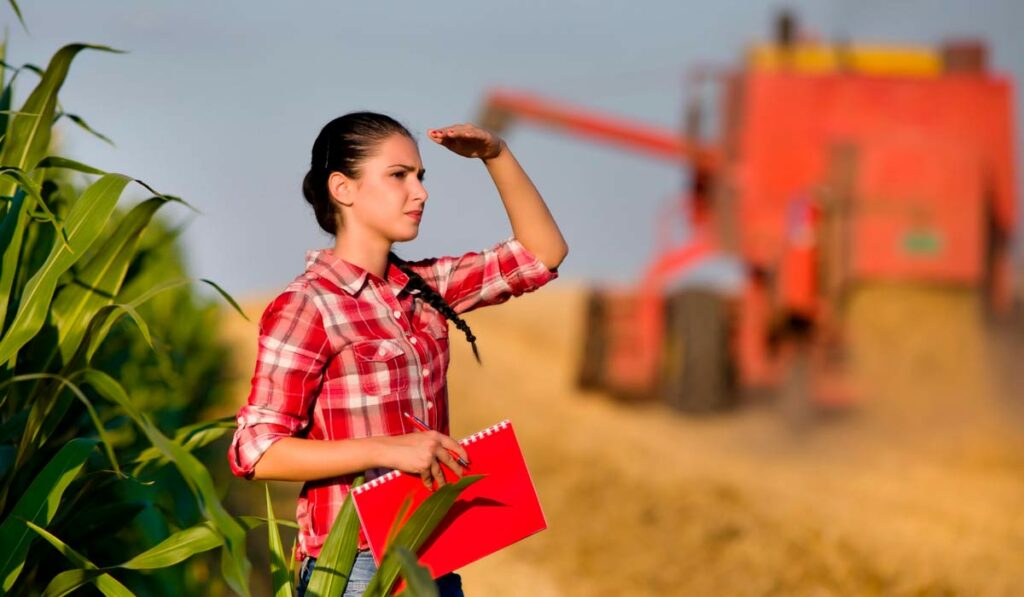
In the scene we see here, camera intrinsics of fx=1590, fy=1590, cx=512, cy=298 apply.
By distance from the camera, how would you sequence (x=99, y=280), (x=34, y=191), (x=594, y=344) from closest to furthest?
(x=34, y=191) < (x=99, y=280) < (x=594, y=344)

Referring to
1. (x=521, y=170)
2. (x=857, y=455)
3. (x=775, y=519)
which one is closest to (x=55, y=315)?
(x=521, y=170)

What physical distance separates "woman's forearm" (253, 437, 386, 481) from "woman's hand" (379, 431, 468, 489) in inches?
1.0

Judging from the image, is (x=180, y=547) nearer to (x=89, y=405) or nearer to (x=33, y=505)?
(x=33, y=505)

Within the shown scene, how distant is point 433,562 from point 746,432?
973 centimetres

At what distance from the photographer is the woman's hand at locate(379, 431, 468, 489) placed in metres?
2.22

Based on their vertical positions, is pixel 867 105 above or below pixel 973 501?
above

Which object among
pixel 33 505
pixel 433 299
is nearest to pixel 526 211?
pixel 433 299

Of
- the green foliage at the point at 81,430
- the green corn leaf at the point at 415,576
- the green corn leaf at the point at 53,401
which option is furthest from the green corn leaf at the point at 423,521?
the green corn leaf at the point at 53,401

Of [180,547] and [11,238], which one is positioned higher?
[11,238]

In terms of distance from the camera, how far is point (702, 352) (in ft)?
38.9

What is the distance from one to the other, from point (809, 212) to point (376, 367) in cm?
881

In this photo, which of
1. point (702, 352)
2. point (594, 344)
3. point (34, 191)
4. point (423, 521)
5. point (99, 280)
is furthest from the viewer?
point (594, 344)

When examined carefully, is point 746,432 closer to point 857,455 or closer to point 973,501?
point 857,455

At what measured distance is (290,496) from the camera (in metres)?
A: 8.58
